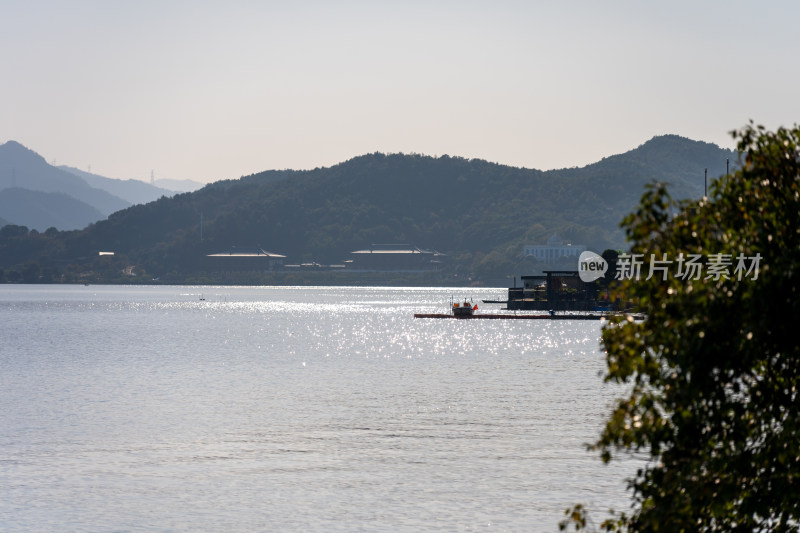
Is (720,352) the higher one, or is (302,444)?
(720,352)

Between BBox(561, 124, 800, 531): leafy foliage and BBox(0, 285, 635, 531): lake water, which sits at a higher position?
BBox(561, 124, 800, 531): leafy foliage

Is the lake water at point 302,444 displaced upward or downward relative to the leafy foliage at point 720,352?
downward

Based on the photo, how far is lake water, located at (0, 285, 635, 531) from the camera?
120ft

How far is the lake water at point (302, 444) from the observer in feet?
120

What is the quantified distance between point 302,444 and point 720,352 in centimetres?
3747

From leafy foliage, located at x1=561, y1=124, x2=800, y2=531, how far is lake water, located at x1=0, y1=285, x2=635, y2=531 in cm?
1580

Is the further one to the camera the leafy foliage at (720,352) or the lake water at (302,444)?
the lake water at (302,444)

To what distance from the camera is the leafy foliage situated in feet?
50.1

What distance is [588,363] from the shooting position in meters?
107

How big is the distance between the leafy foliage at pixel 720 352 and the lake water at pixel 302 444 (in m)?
15.8

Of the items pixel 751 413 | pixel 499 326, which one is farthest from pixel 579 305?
pixel 751 413

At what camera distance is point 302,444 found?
167ft

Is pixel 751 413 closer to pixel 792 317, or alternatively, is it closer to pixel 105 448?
pixel 792 317

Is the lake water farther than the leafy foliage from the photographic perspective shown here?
Yes
